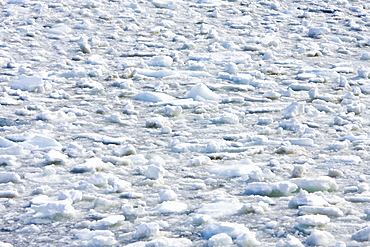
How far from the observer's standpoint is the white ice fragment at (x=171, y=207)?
2424mm

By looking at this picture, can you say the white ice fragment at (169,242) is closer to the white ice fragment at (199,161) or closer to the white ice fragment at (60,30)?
the white ice fragment at (199,161)

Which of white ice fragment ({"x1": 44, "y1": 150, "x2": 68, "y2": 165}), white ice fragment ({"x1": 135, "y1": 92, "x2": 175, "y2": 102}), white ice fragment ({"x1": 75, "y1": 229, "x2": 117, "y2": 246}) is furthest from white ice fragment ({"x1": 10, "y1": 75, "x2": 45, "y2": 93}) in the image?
white ice fragment ({"x1": 75, "y1": 229, "x2": 117, "y2": 246})

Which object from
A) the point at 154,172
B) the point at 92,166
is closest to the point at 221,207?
the point at 154,172

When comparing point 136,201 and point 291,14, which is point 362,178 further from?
point 291,14

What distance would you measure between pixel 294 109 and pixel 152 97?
3.27 ft

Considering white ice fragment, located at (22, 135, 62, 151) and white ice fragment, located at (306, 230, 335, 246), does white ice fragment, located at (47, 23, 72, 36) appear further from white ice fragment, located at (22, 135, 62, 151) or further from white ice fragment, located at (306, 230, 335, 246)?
white ice fragment, located at (306, 230, 335, 246)

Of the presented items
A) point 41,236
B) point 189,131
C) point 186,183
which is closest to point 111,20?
point 189,131

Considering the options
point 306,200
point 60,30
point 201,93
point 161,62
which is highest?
point 306,200

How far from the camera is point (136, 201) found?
2.54 m

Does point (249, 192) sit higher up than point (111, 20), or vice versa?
point (249, 192)

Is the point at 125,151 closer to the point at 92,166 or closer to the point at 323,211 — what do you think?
the point at 92,166

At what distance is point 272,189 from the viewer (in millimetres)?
2590

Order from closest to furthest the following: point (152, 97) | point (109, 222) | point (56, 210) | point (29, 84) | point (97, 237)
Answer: point (97, 237)
point (109, 222)
point (56, 210)
point (152, 97)
point (29, 84)

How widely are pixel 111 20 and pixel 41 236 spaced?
448 centimetres
